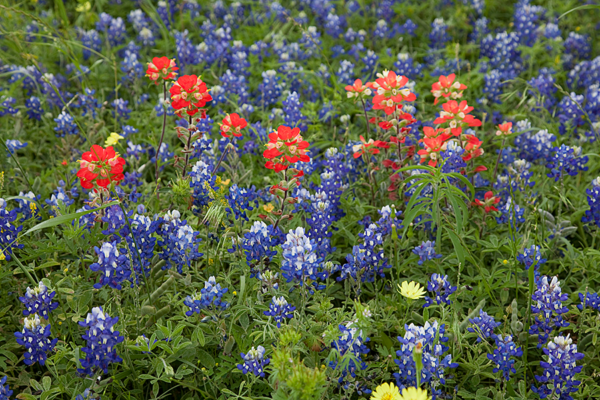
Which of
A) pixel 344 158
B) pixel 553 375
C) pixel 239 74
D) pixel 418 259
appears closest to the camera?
pixel 553 375

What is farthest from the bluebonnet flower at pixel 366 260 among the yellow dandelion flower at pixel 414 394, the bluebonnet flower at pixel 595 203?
the bluebonnet flower at pixel 595 203

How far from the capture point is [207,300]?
2486mm

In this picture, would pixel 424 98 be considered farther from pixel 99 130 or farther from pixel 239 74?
pixel 99 130

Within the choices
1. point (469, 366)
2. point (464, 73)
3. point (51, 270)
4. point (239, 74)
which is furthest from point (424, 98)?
point (51, 270)

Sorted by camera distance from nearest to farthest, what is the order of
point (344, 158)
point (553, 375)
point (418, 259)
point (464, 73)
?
point (553, 375) → point (418, 259) → point (344, 158) → point (464, 73)

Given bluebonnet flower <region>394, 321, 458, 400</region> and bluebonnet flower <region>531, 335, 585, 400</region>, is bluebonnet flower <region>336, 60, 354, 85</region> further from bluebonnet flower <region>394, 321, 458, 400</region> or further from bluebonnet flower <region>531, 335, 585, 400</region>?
bluebonnet flower <region>531, 335, 585, 400</region>

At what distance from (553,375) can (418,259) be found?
0.99 m

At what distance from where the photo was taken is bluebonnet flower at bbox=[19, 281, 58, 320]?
2500mm

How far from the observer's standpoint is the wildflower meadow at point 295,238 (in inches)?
97.1

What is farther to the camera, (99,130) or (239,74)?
(239,74)

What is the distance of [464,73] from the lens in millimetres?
5137

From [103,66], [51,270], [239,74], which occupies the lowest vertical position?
[51,270]

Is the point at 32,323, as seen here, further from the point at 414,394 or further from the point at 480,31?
the point at 480,31

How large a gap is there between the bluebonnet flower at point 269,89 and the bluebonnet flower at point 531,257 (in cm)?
237
